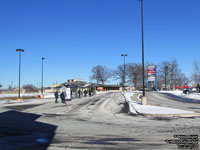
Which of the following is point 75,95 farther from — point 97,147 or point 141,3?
point 97,147

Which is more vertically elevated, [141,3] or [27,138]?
[141,3]

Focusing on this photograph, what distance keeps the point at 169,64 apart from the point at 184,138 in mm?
93217

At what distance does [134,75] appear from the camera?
106 metres

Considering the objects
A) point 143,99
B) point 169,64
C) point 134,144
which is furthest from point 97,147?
point 169,64

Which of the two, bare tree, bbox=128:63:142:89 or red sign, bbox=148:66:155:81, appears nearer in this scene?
red sign, bbox=148:66:155:81

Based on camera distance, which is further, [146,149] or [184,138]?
[184,138]

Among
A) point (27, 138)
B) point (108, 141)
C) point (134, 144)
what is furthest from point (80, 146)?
point (27, 138)

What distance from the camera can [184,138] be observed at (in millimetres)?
7574

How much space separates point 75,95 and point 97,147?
34.5 m

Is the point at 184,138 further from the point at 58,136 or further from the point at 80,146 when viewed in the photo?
the point at 58,136

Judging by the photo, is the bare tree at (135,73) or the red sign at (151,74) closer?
the red sign at (151,74)

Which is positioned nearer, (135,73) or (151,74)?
(151,74)

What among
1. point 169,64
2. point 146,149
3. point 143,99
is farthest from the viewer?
point 169,64

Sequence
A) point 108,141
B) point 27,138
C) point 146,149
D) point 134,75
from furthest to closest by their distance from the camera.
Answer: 1. point 134,75
2. point 27,138
3. point 108,141
4. point 146,149
